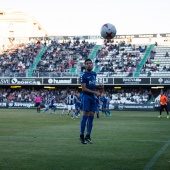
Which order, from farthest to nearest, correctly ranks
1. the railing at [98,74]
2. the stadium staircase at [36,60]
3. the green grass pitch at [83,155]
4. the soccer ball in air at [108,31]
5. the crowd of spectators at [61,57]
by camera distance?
the stadium staircase at [36,60] → the crowd of spectators at [61,57] → the railing at [98,74] → the soccer ball in air at [108,31] → the green grass pitch at [83,155]

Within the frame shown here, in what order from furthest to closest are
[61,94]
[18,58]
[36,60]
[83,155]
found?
[18,58] → [36,60] → [61,94] → [83,155]

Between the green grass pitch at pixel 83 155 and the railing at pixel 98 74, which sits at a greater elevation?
the railing at pixel 98 74

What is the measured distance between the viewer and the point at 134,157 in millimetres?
10539

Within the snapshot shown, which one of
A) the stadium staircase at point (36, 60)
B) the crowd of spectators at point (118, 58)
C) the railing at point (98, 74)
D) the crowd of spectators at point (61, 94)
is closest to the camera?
the crowd of spectators at point (61, 94)

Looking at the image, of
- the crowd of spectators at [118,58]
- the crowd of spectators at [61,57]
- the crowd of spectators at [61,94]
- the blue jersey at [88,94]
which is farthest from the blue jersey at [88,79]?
the crowd of spectators at [61,57]

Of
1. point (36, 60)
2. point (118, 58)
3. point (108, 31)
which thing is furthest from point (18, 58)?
point (108, 31)

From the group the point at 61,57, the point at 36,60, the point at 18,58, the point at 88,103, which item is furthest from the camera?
the point at 18,58

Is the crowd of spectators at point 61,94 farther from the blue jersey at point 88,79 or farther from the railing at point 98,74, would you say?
the blue jersey at point 88,79

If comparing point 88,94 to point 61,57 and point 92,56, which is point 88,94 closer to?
point 92,56

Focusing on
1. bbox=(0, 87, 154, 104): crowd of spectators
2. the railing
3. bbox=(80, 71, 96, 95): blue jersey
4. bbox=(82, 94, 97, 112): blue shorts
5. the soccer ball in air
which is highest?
the soccer ball in air

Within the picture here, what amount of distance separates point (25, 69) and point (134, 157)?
170 ft

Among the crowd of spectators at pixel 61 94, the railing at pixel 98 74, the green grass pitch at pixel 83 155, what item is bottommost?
the crowd of spectators at pixel 61 94

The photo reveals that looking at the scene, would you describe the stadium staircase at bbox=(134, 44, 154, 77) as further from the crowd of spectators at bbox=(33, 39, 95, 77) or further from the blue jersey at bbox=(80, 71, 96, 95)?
the blue jersey at bbox=(80, 71, 96, 95)

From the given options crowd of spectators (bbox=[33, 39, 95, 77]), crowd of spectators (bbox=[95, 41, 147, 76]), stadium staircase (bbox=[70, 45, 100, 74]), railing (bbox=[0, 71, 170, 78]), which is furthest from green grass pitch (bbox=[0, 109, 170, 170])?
crowd of spectators (bbox=[33, 39, 95, 77])
